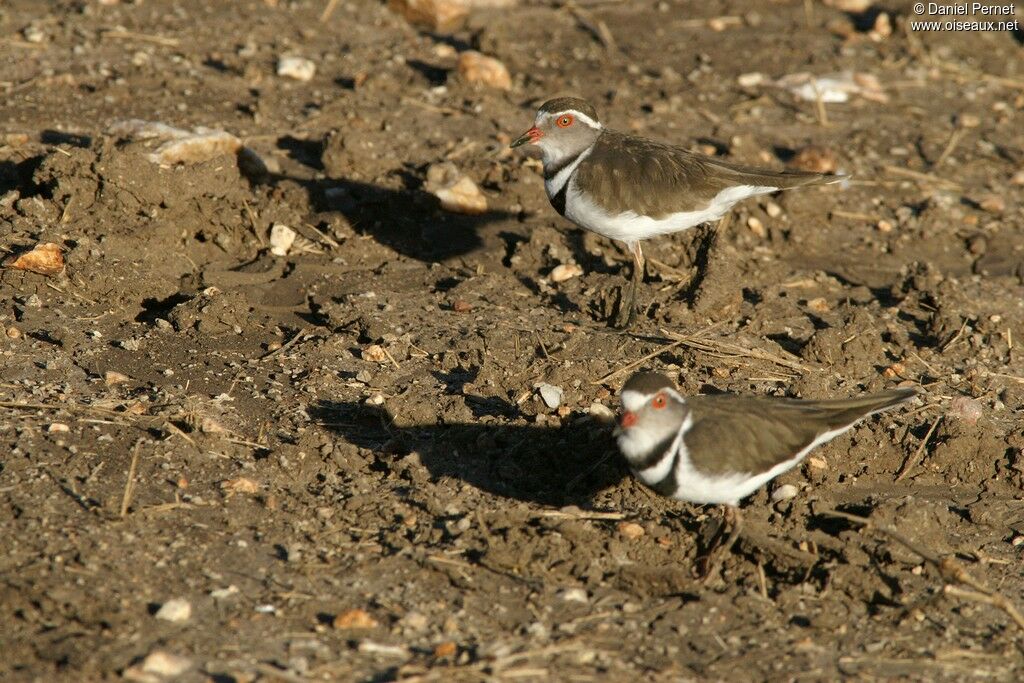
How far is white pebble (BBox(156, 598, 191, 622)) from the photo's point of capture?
521 centimetres

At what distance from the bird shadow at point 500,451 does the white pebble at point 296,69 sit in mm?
4814

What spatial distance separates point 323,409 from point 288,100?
4.50 metres

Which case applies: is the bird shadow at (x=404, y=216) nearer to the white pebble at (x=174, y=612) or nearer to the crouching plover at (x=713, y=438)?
the crouching plover at (x=713, y=438)

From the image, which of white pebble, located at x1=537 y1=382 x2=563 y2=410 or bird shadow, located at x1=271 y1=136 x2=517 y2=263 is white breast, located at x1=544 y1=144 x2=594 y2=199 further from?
white pebble, located at x1=537 y1=382 x2=563 y2=410

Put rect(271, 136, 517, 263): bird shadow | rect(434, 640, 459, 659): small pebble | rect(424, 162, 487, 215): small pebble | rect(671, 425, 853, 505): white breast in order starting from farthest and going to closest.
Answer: rect(424, 162, 487, 215): small pebble, rect(271, 136, 517, 263): bird shadow, rect(671, 425, 853, 505): white breast, rect(434, 640, 459, 659): small pebble

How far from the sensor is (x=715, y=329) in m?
8.00

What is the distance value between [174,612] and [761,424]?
2926mm

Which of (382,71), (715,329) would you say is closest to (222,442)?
(715,329)

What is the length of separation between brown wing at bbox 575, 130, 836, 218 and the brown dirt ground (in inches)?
24.2

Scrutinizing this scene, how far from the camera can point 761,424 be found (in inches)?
239

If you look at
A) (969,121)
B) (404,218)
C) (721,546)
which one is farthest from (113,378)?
(969,121)

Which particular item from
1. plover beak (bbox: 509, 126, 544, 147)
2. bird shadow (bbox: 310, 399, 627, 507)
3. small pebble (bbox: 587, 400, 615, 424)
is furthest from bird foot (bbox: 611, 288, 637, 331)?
plover beak (bbox: 509, 126, 544, 147)

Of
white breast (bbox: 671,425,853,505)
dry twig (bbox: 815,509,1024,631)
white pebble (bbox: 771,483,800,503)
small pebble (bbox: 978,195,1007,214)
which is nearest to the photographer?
dry twig (bbox: 815,509,1024,631)

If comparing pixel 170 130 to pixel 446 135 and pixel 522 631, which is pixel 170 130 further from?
pixel 522 631
